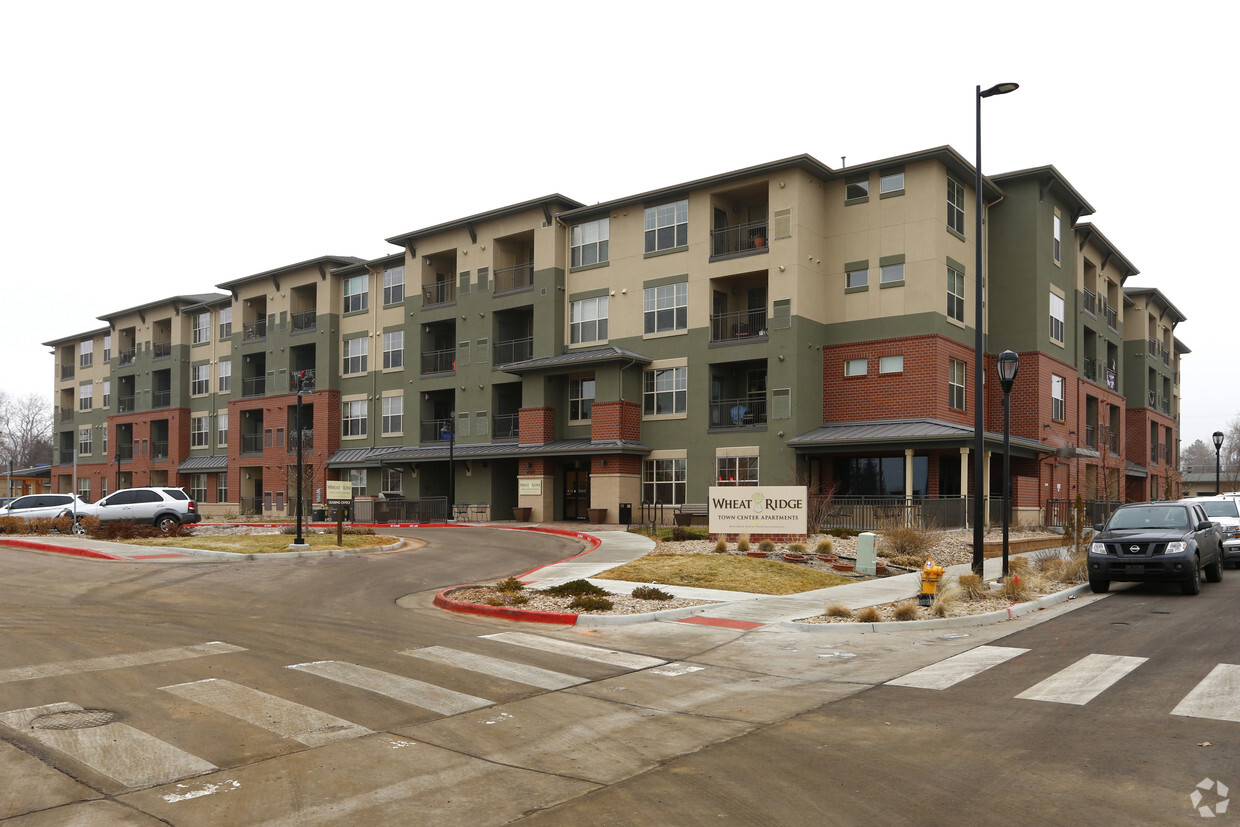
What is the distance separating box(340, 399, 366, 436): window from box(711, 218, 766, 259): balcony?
940 inches

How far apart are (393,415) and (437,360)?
4132mm

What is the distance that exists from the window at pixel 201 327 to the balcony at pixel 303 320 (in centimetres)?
985

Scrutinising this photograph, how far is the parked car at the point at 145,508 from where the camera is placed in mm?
34125

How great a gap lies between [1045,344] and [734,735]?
122 ft

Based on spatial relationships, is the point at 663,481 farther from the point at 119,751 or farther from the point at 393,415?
the point at 119,751

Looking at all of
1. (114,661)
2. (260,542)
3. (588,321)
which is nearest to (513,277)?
(588,321)

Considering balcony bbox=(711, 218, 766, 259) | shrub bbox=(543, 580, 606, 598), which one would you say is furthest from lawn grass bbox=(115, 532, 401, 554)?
balcony bbox=(711, 218, 766, 259)

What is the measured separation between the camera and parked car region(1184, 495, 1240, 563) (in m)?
24.0

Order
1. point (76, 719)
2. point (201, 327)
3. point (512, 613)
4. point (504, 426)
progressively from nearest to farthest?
point (76, 719) → point (512, 613) → point (504, 426) → point (201, 327)

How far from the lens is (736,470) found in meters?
39.1

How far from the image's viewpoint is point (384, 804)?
241 inches

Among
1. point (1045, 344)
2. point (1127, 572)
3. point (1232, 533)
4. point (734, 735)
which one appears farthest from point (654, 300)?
point (734, 735)

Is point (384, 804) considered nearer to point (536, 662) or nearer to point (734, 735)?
point (734, 735)

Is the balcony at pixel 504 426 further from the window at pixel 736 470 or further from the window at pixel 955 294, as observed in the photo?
the window at pixel 955 294
